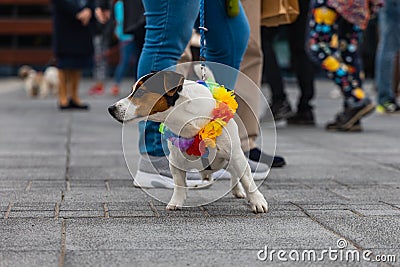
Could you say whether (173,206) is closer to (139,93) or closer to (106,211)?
(106,211)

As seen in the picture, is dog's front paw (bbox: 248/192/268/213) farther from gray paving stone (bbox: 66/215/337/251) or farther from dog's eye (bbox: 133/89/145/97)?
dog's eye (bbox: 133/89/145/97)

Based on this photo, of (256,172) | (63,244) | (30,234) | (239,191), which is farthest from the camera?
(256,172)

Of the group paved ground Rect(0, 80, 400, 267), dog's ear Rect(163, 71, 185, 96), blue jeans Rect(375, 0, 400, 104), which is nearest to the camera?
paved ground Rect(0, 80, 400, 267)

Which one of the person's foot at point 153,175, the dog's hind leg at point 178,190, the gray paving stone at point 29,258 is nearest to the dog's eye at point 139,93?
the dog's hind leg at point 178,190

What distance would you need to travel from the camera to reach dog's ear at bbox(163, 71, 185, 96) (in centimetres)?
292

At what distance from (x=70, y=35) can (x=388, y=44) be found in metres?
3.83

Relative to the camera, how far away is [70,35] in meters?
9.70

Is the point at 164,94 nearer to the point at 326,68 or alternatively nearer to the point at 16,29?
the point at 326,68

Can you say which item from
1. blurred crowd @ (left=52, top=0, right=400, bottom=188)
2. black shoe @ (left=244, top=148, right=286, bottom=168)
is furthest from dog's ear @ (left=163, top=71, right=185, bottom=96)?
black shoe @ (left=244, top=148, right=286, bottom=168)

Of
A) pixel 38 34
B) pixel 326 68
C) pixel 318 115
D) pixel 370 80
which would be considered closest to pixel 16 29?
pixel 38 34

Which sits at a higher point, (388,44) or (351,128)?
(388,44)

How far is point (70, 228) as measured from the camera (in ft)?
9.31

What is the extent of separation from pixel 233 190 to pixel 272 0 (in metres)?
1.27

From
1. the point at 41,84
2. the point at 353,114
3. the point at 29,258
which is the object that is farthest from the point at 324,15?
the point at 41,84
